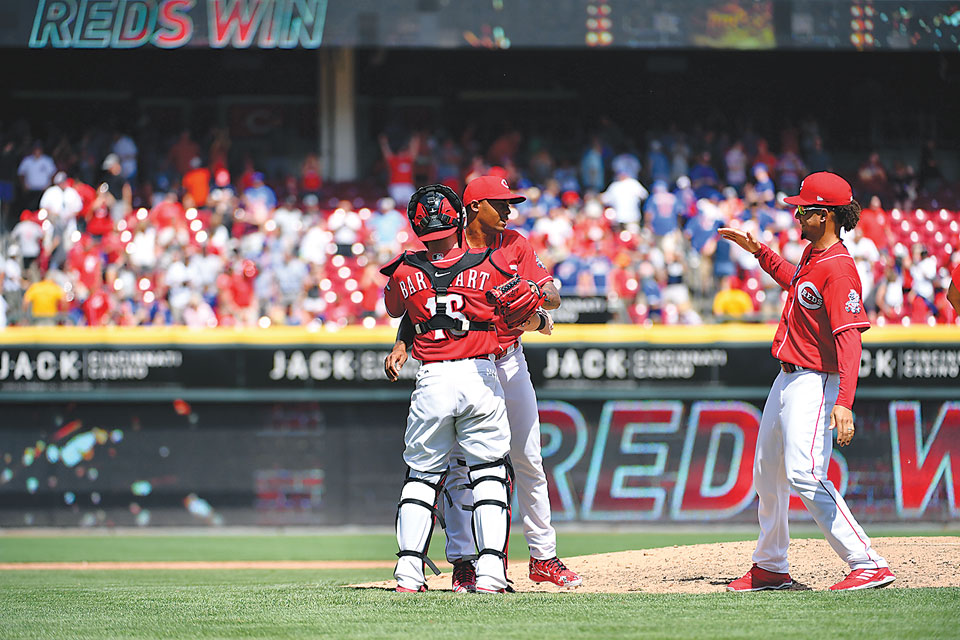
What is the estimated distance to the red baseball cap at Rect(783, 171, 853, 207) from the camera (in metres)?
5.77

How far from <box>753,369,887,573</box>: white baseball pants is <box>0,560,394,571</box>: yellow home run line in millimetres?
3507

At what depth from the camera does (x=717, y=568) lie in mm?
6949

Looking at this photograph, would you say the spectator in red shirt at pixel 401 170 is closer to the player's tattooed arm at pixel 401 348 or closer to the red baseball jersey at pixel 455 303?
the player's tattooed arm at pixel 401 348

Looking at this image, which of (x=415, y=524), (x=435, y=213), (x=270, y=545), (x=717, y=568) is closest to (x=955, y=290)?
(x=717, y=568)

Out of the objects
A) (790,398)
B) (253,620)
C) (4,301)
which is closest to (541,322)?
(790,398)

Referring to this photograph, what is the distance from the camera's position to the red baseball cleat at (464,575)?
19.8 ft

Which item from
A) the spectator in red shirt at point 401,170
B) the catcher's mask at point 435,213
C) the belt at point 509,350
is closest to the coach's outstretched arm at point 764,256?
the belt at point 509,350

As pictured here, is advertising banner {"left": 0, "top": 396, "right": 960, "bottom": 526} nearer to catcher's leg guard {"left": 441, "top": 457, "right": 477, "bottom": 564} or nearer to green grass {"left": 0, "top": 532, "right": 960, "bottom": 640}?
green grass {"left": 0, "top": 532, "right": 960, "bottom": 640}

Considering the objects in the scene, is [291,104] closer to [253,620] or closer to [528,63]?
[528,63]

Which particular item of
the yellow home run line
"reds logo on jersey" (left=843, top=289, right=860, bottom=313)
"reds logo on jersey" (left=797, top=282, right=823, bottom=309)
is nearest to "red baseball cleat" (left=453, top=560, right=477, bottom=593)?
"reds logo on jersey" (left=797, top=282, right=823, bottom=309)

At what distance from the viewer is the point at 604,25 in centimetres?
1656

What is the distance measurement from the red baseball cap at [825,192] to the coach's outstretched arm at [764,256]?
0.35 metres

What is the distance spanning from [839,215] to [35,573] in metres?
5.51

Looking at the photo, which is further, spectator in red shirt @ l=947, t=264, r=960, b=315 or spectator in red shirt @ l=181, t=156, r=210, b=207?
spectator in red shirt @ l=181, t=156, r=210, b=207
